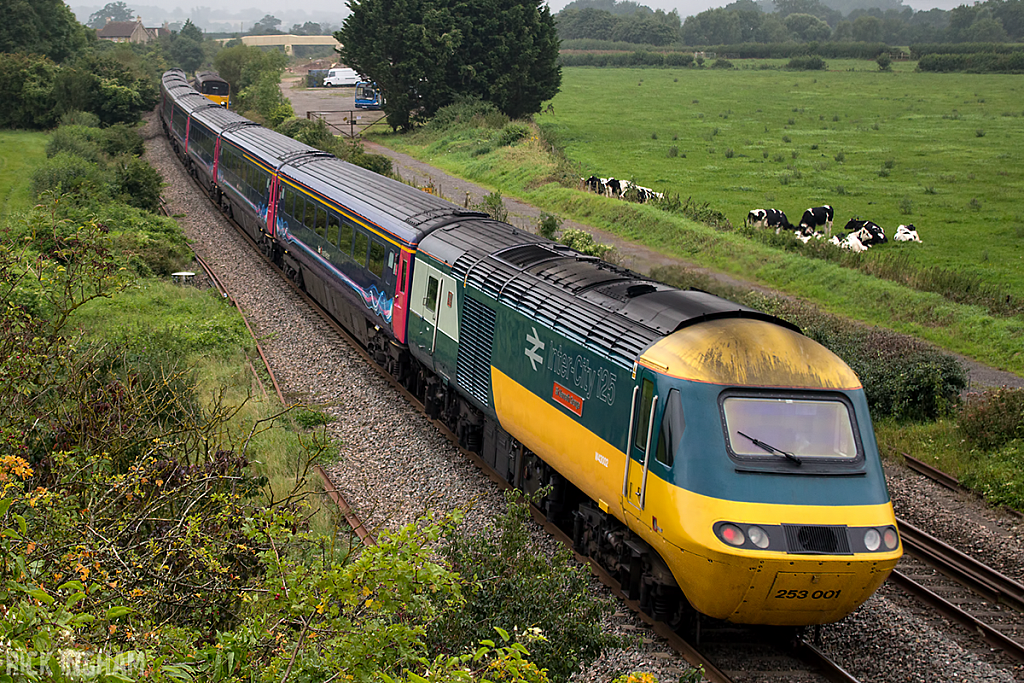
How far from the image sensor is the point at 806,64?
Answer: 10275 cm

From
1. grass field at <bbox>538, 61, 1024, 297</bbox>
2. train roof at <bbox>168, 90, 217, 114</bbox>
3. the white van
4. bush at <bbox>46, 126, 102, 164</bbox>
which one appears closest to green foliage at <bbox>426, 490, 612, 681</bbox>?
grass field at <bbox>538, 61, 1024, 297</bbox>

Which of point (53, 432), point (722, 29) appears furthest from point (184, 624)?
point (722, 29)

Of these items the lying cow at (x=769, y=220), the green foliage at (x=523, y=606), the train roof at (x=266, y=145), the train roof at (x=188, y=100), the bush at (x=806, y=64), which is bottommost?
the green foliage at (x=523, y=606)

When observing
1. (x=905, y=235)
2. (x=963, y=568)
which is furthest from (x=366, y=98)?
(x=963, y=568)

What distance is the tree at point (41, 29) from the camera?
59500 mm

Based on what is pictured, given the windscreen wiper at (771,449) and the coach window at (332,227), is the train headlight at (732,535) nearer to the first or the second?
the windscreen wiper at (771,449)

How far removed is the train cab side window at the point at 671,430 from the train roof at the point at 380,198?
701 centimetres

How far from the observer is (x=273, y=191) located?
840 inches

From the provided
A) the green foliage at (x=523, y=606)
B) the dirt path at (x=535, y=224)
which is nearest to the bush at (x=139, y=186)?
the dirt path at (x=535, y=224)

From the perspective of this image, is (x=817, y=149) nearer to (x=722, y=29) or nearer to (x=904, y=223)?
(x=904, y=223)

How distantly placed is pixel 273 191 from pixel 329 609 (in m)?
17.8

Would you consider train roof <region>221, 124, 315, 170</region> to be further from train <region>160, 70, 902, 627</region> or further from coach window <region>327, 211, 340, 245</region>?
train <region>160, 70, 902, 627</region>

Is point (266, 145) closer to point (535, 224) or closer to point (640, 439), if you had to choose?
point (535, 224)

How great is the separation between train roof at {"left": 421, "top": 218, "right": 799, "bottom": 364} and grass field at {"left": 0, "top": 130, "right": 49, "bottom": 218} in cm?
1717
